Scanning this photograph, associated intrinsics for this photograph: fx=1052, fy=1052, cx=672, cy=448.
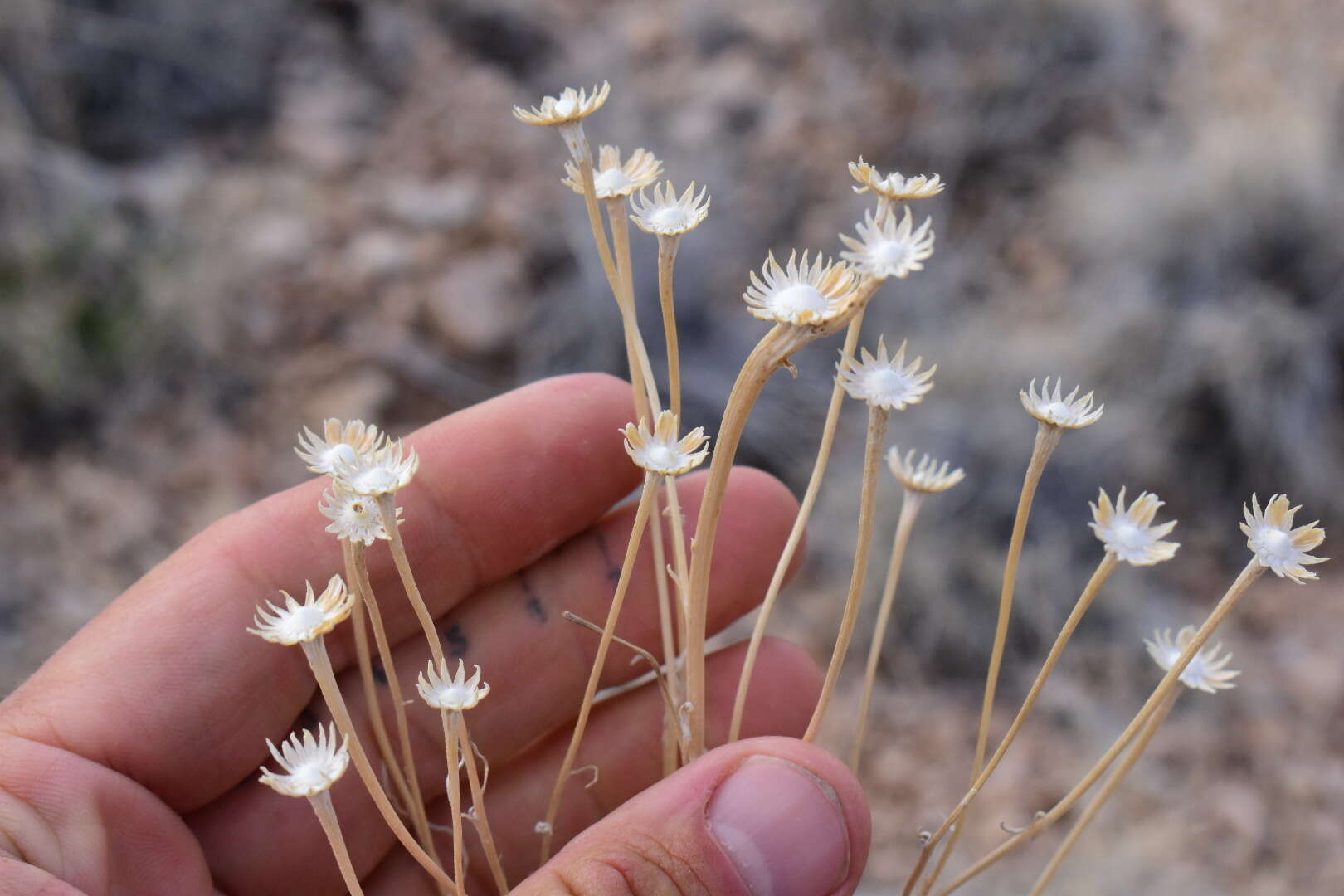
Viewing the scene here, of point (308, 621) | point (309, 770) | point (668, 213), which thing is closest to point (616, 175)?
point (668, 213)

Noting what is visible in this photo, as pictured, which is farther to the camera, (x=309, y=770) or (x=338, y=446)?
(x=338, y=446)

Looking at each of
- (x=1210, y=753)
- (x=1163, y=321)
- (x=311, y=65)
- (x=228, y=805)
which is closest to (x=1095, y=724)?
(x=1210, y=753)

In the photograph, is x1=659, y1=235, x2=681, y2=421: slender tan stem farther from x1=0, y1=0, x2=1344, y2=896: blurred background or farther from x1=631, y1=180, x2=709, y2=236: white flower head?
x1=0, y1=0, x2=1344, y2=896: blurred background

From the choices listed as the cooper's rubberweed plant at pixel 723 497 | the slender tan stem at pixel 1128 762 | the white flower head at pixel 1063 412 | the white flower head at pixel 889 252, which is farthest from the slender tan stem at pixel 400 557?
the slender tan stem at pixel 1128 762

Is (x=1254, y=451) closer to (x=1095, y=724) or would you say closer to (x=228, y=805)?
(x=1095, y=724)

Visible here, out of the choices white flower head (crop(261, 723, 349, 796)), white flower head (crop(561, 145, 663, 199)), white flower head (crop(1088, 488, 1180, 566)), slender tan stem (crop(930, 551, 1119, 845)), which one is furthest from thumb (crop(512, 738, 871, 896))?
white flower head (crop(561, 145, 663, 199))

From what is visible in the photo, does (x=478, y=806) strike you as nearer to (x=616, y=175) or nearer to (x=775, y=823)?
(x=775, y=823)
